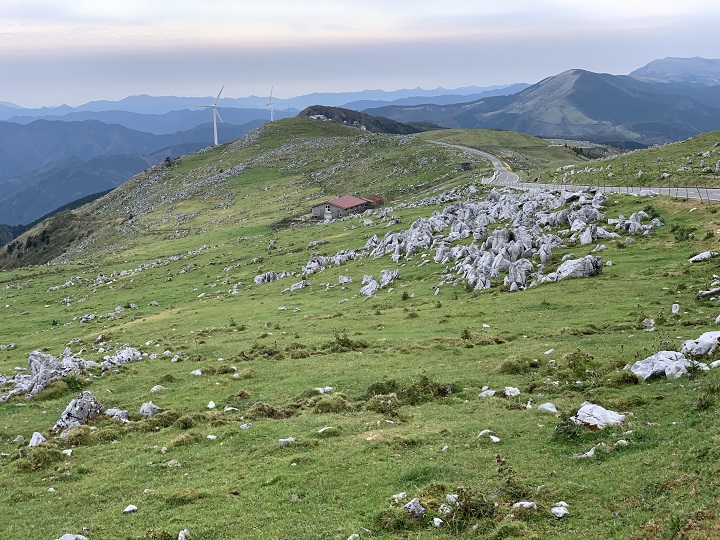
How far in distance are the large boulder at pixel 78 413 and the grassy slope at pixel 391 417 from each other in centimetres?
156

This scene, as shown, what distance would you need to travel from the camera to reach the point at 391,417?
2369 centimetres

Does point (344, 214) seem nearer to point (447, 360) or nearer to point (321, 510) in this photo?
point (447, 360)

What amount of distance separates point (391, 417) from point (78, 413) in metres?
15.7

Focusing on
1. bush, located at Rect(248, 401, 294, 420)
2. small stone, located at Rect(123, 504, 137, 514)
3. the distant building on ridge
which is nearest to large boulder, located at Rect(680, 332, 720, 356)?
bush, located at Rect(248, 401, 294, 420)

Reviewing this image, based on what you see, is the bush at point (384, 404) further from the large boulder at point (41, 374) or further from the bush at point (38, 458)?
the large boulder at point (41, 374)

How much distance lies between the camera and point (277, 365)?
33.8 metres

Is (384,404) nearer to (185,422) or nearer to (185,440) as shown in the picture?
(185,440)

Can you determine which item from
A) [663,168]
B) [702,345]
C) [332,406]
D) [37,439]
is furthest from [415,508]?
[663,168]

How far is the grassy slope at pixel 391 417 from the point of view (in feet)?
51.6

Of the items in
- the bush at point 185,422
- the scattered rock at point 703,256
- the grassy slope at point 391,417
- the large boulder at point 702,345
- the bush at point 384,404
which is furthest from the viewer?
the scattered rock at point 703,256

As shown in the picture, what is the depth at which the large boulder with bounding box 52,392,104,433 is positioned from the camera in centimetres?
2666

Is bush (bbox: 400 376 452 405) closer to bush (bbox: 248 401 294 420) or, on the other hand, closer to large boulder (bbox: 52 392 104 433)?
bush (bbox: 248 401 294 420)

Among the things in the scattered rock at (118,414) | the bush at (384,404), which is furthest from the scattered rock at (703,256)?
the scattered rock at (118,414)

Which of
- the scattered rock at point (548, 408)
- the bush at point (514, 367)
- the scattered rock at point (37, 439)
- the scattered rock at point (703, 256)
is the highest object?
the scattered rock at point (703, 256)
